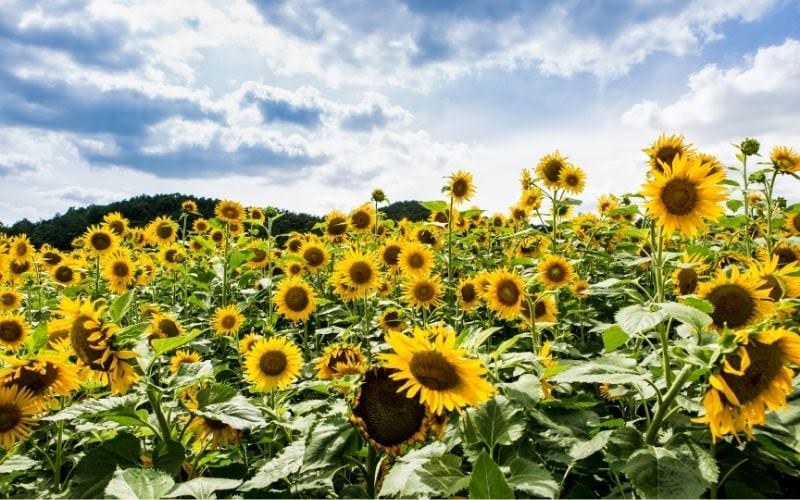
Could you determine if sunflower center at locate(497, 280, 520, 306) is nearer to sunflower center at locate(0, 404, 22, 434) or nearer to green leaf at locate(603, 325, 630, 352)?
green leaf at locate(603, 325, 630, 352)

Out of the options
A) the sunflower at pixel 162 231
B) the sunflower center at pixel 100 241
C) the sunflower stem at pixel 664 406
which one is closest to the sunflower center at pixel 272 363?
the sunflower stem at pixel 664 406

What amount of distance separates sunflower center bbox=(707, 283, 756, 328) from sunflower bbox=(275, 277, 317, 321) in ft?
12.1

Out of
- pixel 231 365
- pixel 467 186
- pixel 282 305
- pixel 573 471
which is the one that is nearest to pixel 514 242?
pixel 467 186

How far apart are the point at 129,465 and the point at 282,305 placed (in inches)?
125

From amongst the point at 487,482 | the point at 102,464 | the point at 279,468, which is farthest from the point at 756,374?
the point at 102,464

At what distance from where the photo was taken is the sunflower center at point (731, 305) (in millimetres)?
2051

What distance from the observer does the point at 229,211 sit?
22.6ft

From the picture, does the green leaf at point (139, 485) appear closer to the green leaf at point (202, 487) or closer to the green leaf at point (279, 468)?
the green leaf at point (202, 487)

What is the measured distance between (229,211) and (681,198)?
5.83 metres

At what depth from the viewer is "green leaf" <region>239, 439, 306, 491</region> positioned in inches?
64.1

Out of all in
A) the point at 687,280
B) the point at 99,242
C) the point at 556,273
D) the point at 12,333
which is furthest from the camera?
the point at 99,242

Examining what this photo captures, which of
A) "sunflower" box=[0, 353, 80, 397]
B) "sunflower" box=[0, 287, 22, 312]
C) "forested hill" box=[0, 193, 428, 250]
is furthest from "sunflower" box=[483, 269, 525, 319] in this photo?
"forested hill" box=[0, 193, 428, 250]

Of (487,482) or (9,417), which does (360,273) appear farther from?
(487,482)

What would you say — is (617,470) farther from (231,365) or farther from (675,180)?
(231,365)
